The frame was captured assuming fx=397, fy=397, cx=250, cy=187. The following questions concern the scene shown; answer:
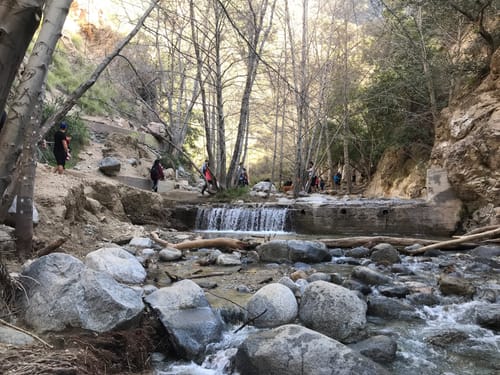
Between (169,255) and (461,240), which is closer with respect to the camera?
(169,255)

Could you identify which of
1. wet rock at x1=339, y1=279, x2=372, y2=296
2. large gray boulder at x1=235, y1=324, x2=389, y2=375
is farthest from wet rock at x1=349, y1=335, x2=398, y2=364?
wet rock at x1=339, y1=279, x2=372, y2=296

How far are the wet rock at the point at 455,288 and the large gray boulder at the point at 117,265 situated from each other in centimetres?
368

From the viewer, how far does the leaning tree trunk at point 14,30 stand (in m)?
1.65

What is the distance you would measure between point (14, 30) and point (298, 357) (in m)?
2.49

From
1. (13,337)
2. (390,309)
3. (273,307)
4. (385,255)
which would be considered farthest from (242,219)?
(13,337)

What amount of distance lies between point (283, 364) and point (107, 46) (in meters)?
28.2

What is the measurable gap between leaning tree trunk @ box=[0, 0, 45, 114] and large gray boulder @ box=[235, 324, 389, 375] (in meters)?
2.27

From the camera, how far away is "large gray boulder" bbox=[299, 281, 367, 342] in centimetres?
353

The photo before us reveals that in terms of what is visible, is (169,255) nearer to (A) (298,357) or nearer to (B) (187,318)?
(B) (187,318)

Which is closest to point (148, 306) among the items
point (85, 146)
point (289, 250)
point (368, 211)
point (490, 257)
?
point (289, 250)

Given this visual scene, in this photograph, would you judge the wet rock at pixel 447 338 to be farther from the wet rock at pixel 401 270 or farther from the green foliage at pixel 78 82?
the green foliage at pixel 78 82

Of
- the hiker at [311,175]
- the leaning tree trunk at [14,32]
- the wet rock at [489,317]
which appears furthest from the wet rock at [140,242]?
the hiker at [311,175]

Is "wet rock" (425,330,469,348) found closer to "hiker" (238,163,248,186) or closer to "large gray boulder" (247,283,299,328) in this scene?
"large gray boulder" (247,283,299,328)

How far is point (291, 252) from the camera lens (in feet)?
22.0
